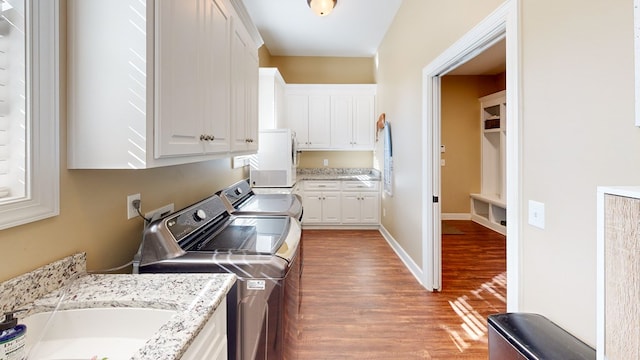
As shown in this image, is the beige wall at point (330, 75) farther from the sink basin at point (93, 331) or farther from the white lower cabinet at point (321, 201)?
the sink basin at point (93, 331)

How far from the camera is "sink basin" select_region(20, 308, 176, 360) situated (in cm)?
90

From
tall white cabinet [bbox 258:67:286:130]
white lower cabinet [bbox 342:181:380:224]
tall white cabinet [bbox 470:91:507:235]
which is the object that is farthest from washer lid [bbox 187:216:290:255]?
tall white cabinet [bbox 470:91:507:235]

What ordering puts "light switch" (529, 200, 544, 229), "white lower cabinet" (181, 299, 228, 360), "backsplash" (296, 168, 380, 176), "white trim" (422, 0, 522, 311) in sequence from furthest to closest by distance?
"backsplash" (296, 168, 380, 176)
"white trim" (422, 0, 522, 311)
"light switch" (529, 200, 544, 229)
"white lower cabinet" (181, 299, 228, 360)

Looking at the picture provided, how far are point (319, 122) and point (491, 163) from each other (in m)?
3.34

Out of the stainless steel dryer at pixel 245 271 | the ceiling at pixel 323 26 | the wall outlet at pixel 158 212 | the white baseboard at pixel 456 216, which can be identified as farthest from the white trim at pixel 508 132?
the white baseboard at pixel 456 216

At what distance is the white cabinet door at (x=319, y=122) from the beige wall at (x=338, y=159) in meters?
0.29

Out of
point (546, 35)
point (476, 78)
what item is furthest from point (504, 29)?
point (476, 78)

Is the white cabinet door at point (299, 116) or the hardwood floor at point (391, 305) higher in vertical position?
the white cabinet door at point (299, 116)

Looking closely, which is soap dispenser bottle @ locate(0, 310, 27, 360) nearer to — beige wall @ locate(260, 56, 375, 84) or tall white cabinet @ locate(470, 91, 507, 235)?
beige wall @ locate(260, 56, 375, 84)

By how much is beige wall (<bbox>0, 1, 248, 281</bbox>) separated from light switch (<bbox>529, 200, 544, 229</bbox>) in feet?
6.19

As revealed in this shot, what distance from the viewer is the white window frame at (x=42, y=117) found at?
97 cm

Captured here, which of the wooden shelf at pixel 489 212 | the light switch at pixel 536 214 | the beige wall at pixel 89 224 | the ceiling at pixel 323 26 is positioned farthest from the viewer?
the wooden shelf at pixel 489 212

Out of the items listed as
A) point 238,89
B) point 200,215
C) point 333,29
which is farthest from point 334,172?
point 200,215

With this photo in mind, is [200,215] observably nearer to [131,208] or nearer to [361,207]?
[131,208]
